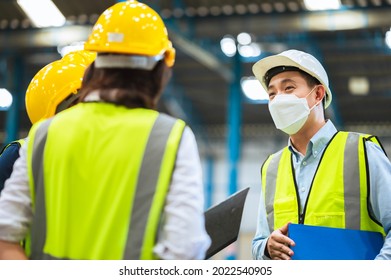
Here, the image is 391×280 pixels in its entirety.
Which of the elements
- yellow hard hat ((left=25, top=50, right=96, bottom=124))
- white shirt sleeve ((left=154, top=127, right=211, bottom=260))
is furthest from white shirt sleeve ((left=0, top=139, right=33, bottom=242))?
yellow hard hat ((left=25, top=50, right=96, bottom=124))

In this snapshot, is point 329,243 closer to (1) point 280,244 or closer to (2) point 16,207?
(1) point 280,244

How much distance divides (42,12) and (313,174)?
11248 millimetres

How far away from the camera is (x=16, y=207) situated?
77.9 inches

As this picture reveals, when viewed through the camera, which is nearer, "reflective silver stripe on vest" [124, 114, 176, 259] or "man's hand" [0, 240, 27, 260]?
"reflective silver stripe on vest" [124, 114, 176, 259]

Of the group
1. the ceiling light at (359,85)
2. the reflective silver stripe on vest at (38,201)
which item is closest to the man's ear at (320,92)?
the reflective silver stripe on vest at (38,201)

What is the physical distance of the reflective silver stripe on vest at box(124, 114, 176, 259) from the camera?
1.88 meters

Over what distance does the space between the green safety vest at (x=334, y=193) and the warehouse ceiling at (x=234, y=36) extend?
30.0 feet

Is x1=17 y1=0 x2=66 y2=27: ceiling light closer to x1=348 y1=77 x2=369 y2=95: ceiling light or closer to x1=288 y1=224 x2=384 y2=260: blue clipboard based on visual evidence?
x1=348 y1=77 x2=369 y2=95: ceiling light

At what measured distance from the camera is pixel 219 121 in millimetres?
22500

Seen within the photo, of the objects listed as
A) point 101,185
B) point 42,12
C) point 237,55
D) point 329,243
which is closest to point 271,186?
point 329,243

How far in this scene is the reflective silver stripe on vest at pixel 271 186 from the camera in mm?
3131

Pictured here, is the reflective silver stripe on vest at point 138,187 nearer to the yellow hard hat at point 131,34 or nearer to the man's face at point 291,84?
the yellow hard hat at point 131,34

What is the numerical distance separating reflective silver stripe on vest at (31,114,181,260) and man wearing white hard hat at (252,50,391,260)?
41.7 inches
